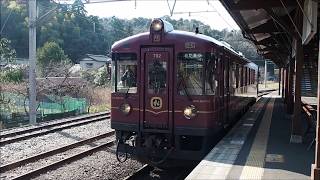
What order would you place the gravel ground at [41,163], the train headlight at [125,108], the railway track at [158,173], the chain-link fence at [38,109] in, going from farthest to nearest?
the chain-link fence at [38,109], the railway track at [158,173], the gravel ground at [41,163], the train headlight at [125,108]

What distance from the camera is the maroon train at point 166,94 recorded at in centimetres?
857

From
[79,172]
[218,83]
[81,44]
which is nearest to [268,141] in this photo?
[218,83]

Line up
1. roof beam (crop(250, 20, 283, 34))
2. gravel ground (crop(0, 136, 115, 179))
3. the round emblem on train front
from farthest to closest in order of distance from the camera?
roof beam (crop(250, 20, 283, 34)), gravel ground (crop(0, 136, 115, 179)), the round emblem on train front

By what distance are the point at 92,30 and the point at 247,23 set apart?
59.6m

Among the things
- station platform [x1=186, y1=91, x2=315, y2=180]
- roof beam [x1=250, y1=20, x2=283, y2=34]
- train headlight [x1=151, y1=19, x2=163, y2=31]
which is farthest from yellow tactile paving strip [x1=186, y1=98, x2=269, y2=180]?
roof beam [x1=250, y1=20, x2=283, y2=34]

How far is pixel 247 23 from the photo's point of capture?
14164mm

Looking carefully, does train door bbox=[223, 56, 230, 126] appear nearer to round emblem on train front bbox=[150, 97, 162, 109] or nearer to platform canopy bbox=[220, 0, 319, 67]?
platform canopy bbox=[220, 0, 319, 67]

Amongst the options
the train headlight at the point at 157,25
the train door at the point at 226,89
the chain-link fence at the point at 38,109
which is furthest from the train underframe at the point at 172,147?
the chain-link fence at the point at 38,109

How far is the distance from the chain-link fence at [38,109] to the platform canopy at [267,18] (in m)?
11.6

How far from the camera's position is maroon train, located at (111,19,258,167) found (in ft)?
28.1

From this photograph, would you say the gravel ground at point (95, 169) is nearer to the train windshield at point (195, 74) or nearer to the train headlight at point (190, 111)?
the train headlight at point (190, 111)

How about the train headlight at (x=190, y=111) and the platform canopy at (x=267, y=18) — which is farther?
the platform canopy at (x=267, y=18)

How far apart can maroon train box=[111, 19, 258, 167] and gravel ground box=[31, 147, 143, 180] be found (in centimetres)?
69

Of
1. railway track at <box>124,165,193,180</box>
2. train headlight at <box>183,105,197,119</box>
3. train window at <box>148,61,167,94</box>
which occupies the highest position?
train window at <box>148,61,167,94</box>
